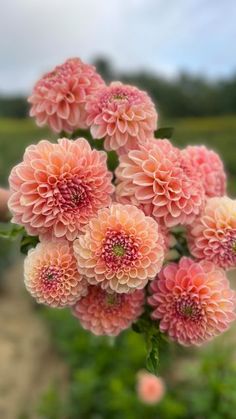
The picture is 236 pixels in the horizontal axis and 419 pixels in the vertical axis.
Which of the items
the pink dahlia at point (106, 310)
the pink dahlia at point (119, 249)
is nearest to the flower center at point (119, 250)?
the pink dahlia at point (119, 249)

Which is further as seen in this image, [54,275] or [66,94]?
[66,94]

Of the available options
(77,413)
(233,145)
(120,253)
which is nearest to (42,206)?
(120,253)

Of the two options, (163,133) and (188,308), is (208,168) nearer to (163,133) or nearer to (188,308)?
(163,133)

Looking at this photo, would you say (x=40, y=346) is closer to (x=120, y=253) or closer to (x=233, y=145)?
(x=120, y=253)

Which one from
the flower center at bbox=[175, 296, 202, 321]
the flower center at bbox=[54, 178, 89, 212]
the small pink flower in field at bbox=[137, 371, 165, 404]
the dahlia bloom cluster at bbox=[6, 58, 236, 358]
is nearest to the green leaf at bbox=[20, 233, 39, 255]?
the dahlia bloom cluster at bbox=[6, 58, 236, 358]

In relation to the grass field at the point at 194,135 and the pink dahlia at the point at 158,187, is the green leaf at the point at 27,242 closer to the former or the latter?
the pink dahlia at the point at 158,187

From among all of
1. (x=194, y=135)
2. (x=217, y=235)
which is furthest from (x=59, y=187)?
→ (x=194, y=135)
